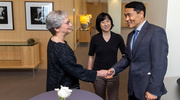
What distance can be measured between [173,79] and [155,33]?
1082 mm

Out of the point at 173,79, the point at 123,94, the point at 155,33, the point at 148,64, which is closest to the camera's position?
the point at 155,33

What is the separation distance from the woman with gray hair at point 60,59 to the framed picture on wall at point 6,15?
4.55m

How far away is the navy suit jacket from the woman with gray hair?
1.83ft

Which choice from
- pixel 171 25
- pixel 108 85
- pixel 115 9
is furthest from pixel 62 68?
pixel 115 9

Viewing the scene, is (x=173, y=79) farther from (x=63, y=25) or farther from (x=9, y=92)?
(x=9, y=92)

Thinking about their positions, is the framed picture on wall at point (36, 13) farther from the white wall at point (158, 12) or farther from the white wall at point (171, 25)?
the white wall at point (171, 25)

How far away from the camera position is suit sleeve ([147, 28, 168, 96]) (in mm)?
1716

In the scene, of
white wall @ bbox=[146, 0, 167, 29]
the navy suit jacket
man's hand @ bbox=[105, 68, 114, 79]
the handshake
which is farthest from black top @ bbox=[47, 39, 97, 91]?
white wall @ bbox=[146, 0, 167, 29]

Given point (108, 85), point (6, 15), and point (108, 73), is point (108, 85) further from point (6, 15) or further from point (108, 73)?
point (6, 15)

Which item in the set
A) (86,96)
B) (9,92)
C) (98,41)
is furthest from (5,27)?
(86,96)

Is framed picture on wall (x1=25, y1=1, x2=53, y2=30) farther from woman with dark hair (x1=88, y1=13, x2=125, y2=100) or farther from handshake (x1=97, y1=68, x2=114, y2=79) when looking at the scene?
handshake (x1=97, y1=68, x2=114, y2=79)

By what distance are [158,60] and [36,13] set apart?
5.09 metres

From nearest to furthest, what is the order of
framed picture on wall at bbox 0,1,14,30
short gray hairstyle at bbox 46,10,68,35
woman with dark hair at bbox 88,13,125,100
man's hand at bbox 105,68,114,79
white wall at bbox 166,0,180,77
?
short gray hairstyle at bbox 46,10,68,35
white wall at bbox 166,0,180,77
man's hand at bbox 105,68,114,79
woman with dark hair at bbox 88,13,125,100
framed picture on wall at bbox 0,1,14,30

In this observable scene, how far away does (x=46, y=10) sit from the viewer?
19.6 ft
